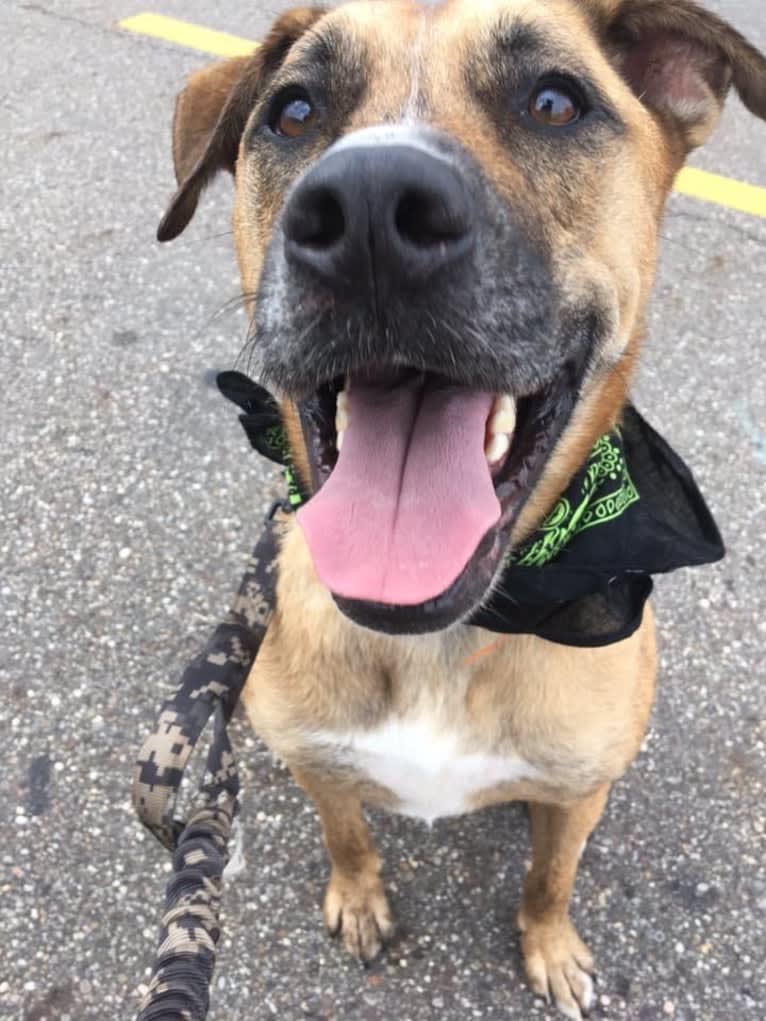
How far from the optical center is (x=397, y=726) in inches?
79.5

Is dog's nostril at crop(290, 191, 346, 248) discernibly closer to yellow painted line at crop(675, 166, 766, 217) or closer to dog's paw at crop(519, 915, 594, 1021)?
dog's paw at crop(519, 915, 594, 1021)

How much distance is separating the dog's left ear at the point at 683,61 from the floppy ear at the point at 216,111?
660 millimetres

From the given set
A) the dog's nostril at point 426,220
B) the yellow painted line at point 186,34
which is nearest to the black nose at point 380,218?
the dog's nostril at point 426,220

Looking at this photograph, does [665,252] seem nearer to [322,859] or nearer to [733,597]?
[733,597]

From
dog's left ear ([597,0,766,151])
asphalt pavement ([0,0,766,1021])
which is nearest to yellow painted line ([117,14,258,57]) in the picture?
asphalt pavement ([0,0,766,1021])

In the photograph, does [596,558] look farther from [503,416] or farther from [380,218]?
[380,218]

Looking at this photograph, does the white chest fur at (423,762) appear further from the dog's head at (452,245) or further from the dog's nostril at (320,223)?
the dog's nostril at (320,223)

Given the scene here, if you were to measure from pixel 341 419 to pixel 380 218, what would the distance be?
523 millimetres

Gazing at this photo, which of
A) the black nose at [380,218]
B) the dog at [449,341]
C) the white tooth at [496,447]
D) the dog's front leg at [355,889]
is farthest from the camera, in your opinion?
the dog's front leg at [355,889]

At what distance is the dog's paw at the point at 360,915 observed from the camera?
2447 mm

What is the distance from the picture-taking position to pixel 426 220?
4.34 ft

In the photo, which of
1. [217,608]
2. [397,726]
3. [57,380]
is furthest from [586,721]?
[57,380]

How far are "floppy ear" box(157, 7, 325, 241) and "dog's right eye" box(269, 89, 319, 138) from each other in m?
0.22

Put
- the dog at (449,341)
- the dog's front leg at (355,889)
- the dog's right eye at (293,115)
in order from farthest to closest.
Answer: the dog's front leg at (355,889) → the dog's right eye at (293,115) → the dog at (449,341)
